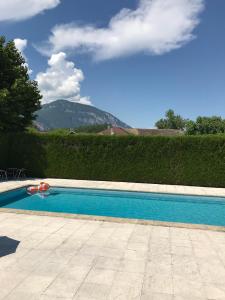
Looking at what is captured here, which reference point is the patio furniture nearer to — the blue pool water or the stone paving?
the blue pool water

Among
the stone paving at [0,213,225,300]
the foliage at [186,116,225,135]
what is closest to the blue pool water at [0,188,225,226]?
the stone paving at [0,213,225,300]

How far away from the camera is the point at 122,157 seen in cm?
1933

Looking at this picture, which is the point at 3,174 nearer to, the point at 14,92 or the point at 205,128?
the point at 14,92

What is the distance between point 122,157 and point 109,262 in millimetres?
13341

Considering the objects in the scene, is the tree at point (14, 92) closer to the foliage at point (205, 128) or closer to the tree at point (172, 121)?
the foliage at point (205, 128)

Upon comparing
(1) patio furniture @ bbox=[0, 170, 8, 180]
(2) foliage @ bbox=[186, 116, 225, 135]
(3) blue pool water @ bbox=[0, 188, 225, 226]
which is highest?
(2) foliage @ bbox=[186, 116, 225, 135]

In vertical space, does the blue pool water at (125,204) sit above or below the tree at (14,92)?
below

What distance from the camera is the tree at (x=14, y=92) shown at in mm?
20891

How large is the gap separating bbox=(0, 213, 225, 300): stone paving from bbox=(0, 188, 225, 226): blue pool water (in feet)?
10.7

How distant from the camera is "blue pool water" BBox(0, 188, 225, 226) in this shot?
470 inches

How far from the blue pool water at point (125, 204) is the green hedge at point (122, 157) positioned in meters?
3.56

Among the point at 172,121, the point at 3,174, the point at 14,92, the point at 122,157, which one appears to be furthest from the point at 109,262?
the point at 172,121

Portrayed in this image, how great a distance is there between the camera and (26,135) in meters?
20.7

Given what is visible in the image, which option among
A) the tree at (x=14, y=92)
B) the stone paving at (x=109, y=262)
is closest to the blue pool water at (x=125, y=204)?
the stone paving at (x=109, y=262)
